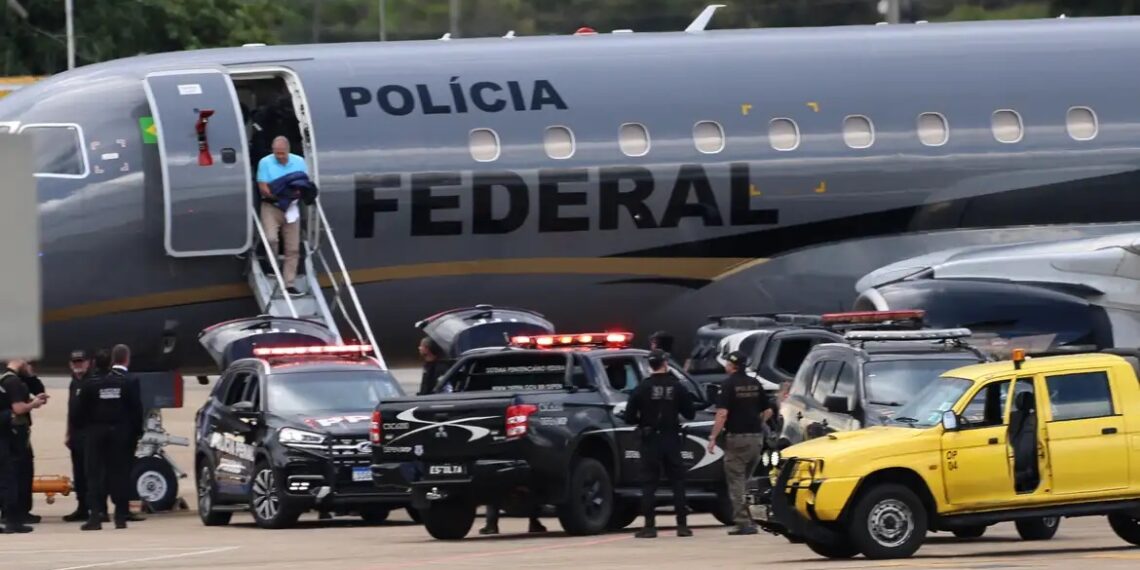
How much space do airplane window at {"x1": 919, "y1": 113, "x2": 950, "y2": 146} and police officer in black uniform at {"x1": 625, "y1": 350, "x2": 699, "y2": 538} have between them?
23.4 ft

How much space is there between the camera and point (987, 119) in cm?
2691

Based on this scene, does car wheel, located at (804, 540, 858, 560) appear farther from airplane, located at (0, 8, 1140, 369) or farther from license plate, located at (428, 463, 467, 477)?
airplane, located at (0, 8, 1140, 369)

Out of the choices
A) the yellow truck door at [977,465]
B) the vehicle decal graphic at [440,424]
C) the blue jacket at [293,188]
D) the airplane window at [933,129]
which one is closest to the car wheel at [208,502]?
the blue jacket at [293,188]

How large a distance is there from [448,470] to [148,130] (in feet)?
22.0

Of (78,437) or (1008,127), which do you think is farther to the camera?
(1008,127)

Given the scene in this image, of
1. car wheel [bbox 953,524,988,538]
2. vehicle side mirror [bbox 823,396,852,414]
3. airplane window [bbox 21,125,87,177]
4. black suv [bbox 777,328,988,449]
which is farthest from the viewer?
airplane window [bbox 21,125,87,177]

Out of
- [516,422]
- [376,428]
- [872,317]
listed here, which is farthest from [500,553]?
[872,317]

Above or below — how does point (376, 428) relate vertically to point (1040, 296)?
below

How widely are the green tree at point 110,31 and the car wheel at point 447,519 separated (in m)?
38.0

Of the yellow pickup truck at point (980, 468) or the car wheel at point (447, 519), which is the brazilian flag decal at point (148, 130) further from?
the yellow pickup truck at point (980, 468)

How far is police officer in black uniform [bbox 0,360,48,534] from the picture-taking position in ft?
77.6

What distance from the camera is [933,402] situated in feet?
59.0

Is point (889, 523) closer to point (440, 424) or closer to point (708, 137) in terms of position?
point (440, 424)

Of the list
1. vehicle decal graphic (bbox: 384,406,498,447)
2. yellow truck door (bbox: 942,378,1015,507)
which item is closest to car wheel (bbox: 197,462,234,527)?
vehicle decal graphic (bbox: 384,406,498,447)
